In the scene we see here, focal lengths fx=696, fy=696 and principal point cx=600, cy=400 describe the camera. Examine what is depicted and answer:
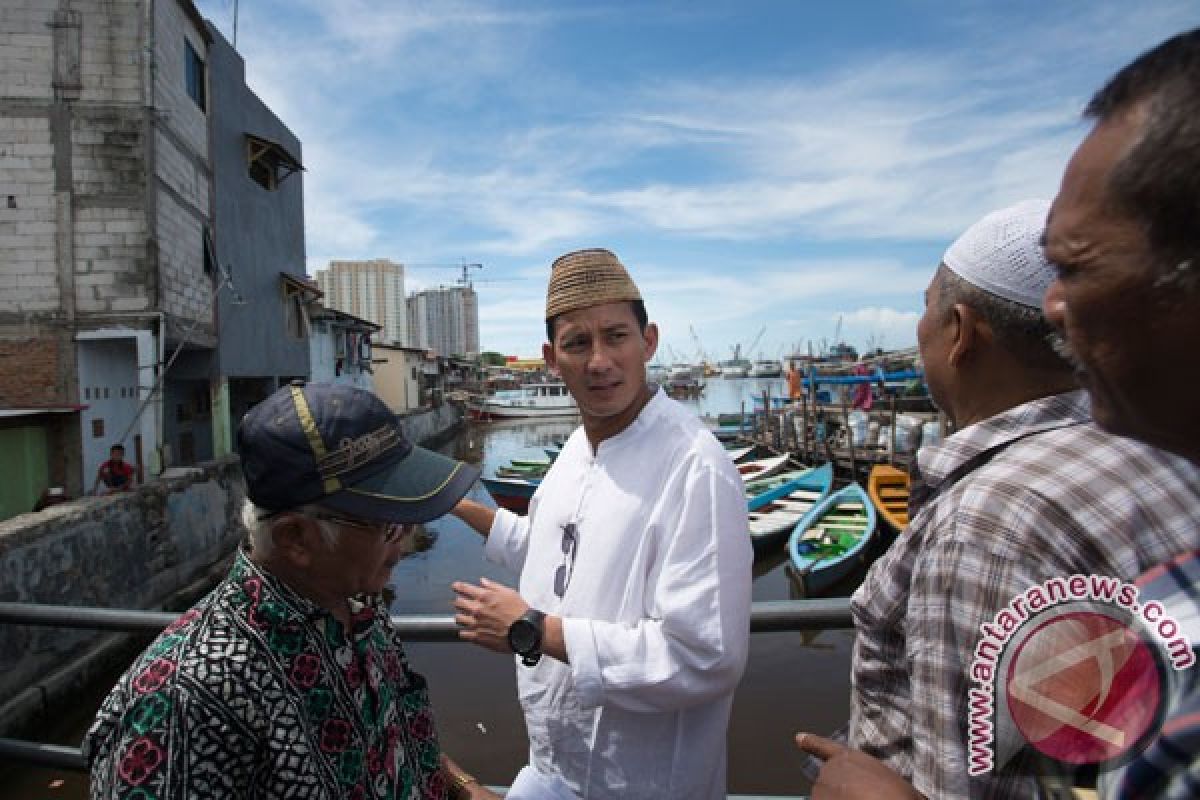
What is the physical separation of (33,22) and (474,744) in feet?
43.3

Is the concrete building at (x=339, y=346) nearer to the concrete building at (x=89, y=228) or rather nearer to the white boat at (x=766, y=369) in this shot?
the concrete building at (x=89, y=228)

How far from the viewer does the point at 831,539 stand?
13.5 m

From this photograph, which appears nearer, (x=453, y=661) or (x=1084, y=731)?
(x=1084, y=731)

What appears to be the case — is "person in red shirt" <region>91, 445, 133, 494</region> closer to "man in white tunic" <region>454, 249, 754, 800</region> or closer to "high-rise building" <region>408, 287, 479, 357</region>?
"man in white tunic" <region>454, 249, 754, 800</region>

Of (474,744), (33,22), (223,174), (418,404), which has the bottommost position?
(474,744)

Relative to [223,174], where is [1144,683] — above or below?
below

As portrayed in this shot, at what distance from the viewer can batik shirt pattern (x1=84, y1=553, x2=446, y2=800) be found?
1138 mm

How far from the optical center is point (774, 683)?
32.6 ft

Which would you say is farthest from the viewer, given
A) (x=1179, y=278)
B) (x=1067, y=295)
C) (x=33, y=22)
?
(x=33, y=22)

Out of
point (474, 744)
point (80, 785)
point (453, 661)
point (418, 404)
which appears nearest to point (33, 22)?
point (80, 785)

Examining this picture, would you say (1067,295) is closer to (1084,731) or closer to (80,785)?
(1084,731)

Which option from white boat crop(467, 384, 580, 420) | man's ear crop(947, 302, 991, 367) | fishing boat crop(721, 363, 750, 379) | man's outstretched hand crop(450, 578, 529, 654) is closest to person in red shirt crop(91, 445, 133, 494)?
man's outstretched hand crop(450, 578, 529, 654)

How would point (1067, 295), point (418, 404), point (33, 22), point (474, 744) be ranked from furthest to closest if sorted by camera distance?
point (418, 404), point (33, 22), point (474, 744), point (1067, 295)

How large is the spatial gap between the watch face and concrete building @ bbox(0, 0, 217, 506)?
12.0 metres
